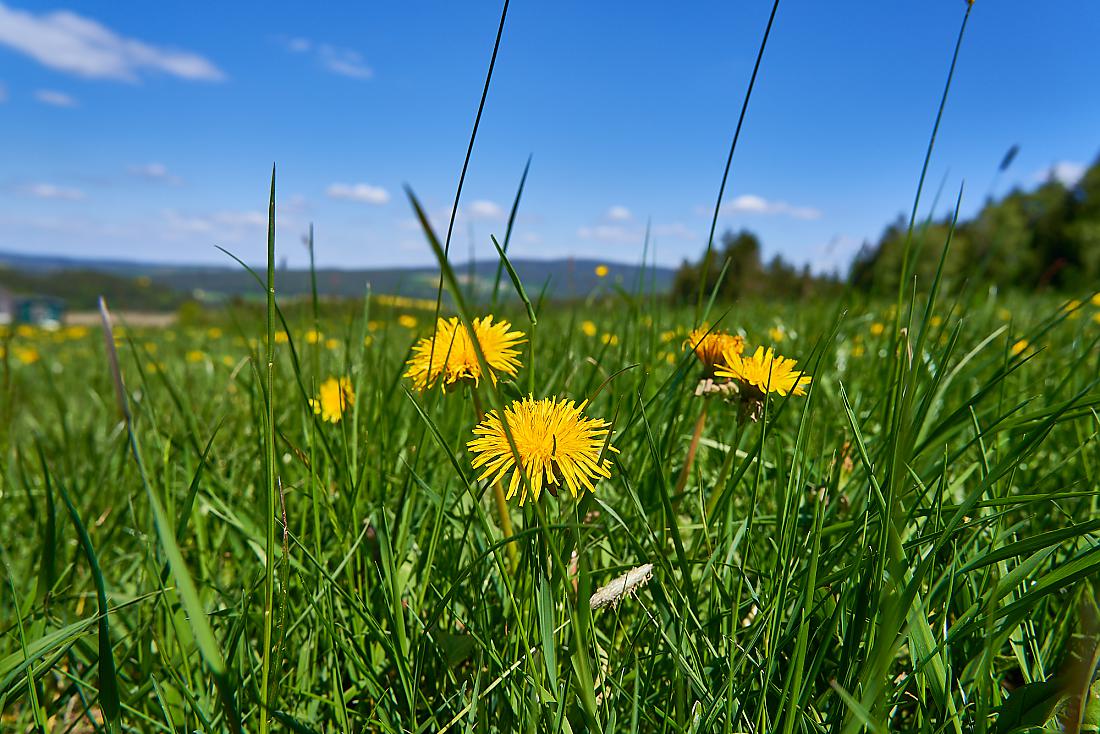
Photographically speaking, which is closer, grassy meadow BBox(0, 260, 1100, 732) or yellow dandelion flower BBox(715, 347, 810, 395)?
grassy meadow BBox(0, 260, 1100, 732)

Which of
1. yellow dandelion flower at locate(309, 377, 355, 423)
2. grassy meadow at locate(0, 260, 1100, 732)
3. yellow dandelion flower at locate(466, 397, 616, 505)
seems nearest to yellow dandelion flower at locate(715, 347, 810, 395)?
grassy meadow at locate(0, 260, 1100, 732)

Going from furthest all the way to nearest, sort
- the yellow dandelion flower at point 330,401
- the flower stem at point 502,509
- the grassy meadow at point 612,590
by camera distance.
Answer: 1. the yellow dandelion flower at point 330,401
2. the flower stem at point 502,509
3. the grassy meadow at point 612,590

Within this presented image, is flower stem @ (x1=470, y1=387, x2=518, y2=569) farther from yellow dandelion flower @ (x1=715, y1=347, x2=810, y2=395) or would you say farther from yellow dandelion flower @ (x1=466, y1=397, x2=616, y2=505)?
yellow dandelion flower @ (x1=715, y1=347, x2=810, y2=395)

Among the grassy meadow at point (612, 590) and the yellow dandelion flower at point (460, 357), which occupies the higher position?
the yellow dandelion flower at point (460, 357)

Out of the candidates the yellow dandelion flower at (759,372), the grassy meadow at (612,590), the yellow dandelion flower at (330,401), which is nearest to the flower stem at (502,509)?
the grassy meadow at (612,590)

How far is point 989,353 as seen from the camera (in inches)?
109

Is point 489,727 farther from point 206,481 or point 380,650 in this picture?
point 206,481

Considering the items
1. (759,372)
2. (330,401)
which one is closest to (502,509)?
(759,372)

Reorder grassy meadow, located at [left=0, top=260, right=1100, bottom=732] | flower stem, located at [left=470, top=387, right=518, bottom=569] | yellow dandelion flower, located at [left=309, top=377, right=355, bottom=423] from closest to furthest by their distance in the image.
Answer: grassy meadow, located at [left=0, top=260, right=1100, bottom=732] → flower stem, located at [left=470, top=387, right=518, bottom=569] → yellow dandelion flower, located at [left=309, top=377, right=355, bottom=423]

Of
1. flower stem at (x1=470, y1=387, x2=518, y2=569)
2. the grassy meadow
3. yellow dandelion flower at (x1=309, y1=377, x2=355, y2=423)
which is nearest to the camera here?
the grassy meadow

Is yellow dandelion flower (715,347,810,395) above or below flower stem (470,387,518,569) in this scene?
above

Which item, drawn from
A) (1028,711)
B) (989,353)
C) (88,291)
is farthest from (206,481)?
(88,291)

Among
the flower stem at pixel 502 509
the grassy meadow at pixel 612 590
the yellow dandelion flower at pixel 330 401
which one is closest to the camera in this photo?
the grassy meadow at pixel 612 590

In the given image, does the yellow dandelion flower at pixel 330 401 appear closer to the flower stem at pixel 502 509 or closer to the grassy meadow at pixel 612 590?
the grassy meadow at pixel 612 590
